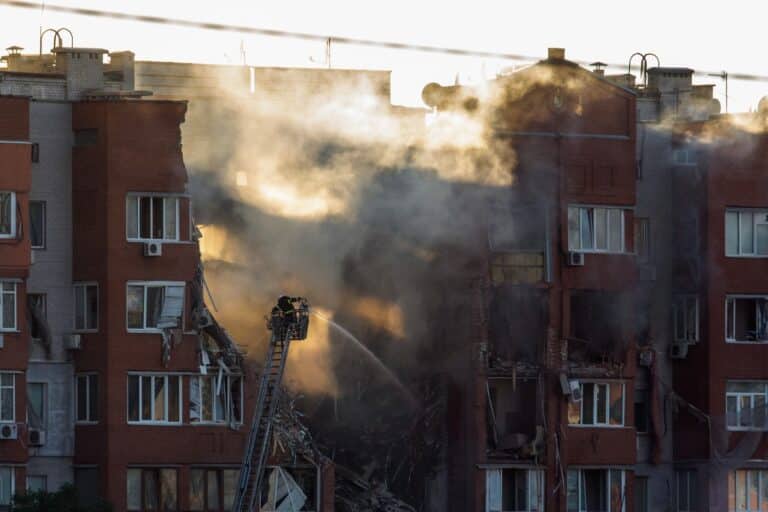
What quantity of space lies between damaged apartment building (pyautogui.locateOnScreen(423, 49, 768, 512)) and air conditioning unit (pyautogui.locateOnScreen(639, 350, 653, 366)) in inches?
1.6

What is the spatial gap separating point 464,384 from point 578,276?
4564mm

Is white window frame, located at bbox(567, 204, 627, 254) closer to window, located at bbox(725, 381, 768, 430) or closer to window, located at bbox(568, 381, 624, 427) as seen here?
window, located at bbox(568, 381, 624, 427)

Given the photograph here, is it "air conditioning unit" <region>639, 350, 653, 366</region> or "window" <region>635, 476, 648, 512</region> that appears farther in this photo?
"window" <region>635, 476, 648, 512</region>

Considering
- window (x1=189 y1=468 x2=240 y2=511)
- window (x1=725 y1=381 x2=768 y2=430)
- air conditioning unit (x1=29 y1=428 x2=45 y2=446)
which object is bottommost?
→ window (x1=189 y1=468 x2=240 y2=511)

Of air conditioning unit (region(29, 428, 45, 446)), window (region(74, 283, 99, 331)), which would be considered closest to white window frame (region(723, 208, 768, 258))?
window (region(74, 283, 99, 331))

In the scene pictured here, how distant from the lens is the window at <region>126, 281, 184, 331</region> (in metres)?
73.6

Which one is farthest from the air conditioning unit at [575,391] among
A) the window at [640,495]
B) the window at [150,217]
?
the window at [150,217]

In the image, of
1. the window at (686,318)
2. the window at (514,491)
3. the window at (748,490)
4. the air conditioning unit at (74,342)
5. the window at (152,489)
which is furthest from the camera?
the window at (686,318)

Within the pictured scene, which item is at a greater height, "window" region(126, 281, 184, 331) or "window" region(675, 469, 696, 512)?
"window" region(126, 281, 184, 331)

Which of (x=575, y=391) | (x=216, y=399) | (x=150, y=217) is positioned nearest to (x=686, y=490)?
(x=575, y=391)

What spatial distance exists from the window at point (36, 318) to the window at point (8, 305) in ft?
4.00

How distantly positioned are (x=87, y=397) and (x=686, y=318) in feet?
62.1

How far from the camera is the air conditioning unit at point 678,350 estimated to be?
81375 millimetres

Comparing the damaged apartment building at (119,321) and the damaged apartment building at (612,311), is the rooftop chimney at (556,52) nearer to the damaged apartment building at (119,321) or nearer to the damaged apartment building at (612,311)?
the damaged apartment building at (612,311)
